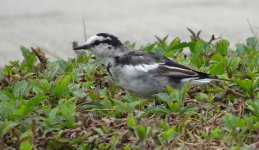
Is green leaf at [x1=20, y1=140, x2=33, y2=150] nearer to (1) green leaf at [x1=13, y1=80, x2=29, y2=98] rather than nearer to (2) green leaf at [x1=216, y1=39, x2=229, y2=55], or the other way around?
(1) green leaf at [x1=13, y1=80, x2=29, y2=98]

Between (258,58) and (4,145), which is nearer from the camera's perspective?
(4,145)

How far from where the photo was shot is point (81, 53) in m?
8.62

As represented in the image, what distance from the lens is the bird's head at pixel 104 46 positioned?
26.1 feet

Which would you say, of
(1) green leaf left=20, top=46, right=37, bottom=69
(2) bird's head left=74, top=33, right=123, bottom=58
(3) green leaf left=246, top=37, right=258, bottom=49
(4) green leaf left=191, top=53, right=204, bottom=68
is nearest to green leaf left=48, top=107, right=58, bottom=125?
(2) bird's head left=74, top=33, right=123, bottom=58

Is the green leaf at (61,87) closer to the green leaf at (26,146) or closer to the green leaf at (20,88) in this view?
the green leaf at (20,88)

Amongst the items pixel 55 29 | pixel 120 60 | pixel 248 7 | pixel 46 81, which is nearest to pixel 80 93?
pixel 46 81

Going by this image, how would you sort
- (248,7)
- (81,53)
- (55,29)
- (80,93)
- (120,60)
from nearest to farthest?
(80,93) < (120,60) < (81,53) < (55,29) < (248,7)

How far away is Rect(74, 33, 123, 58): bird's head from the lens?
795 centimetres

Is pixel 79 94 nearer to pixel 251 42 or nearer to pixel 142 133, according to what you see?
pixel 142 133

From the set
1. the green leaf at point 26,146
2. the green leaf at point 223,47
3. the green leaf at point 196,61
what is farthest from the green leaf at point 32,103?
the green leaf at point 223,47

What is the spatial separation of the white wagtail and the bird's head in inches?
3.8

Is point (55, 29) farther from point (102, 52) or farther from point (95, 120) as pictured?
point (95, 120)

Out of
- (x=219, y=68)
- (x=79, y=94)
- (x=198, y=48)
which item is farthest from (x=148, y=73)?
(x=198, y=48)

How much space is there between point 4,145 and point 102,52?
6.81 feet
